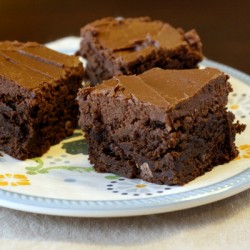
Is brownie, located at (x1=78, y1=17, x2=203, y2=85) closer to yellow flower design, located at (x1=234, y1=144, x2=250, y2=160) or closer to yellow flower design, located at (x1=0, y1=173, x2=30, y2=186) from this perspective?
yellow flower design, located at (x1=234, y1=144, x2=250, y2=160)

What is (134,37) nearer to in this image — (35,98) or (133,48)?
(133,48)

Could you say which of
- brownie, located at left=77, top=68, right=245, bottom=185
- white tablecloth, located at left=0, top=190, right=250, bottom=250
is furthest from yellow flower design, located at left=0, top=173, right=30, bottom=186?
brownie, located at left=77, top=68, right=245, bottom=185

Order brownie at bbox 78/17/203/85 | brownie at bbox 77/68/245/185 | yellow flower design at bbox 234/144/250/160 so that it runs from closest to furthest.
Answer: brownie at bbox 77/68/245/185, yellow flower design at bbox 234/144/250/160, brownie at bbox 78/17/203/85

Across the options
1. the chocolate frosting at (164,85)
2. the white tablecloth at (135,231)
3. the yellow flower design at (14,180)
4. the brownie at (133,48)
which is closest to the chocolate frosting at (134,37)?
the brownie at (133,48)

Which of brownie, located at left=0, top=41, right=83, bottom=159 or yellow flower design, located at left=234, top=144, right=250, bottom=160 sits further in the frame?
brownie, located at left=0, top=41, right=83, bottom=159

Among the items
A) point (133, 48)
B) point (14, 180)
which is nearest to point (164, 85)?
point (14, 180)

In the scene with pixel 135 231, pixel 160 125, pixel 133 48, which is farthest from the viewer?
pixel 133 48

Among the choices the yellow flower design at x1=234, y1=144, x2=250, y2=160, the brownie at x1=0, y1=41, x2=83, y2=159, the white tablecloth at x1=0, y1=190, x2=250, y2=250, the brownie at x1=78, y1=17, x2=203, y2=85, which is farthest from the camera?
the brownie at x1=78, y1=17, x2=203, y2=85

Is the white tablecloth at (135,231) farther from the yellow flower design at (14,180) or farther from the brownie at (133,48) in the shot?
the brownie at (133,48)
